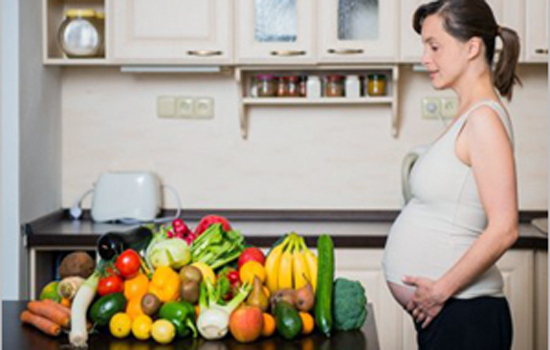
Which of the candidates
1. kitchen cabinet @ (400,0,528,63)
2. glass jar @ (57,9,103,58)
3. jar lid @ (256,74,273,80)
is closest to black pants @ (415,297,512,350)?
kitchen cabinet @ (400,0,528,63)

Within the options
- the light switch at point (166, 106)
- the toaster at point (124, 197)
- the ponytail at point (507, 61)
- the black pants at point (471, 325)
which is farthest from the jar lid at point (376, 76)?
the black pants at point (471, 325)

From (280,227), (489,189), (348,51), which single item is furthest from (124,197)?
(489,189)

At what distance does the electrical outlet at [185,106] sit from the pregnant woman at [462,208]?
1831mm

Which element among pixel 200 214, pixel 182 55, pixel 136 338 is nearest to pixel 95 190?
pixel 200 214

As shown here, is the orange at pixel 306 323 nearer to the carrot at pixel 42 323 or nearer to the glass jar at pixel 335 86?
the carrot at pixel 42 323

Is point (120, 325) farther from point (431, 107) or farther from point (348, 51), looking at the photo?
point (431, 107)

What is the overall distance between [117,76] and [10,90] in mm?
657

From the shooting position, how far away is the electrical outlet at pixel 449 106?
376 cm

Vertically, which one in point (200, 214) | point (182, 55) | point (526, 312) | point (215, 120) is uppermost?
point (182, 55)

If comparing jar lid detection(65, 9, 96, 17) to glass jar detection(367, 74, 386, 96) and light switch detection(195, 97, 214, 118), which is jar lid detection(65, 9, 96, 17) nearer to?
light switch detection(195, 97, 214, 118)

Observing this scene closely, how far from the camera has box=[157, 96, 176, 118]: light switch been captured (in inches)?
152

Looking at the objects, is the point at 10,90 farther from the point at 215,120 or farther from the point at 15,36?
the point at 215,120

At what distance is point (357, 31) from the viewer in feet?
11.5

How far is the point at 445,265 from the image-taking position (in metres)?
→ 2.07
